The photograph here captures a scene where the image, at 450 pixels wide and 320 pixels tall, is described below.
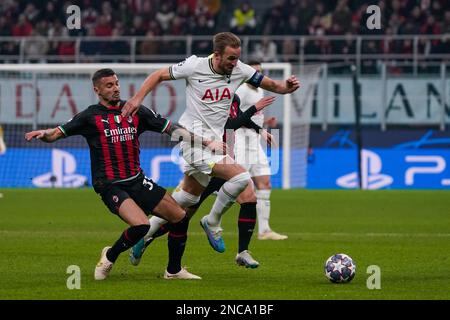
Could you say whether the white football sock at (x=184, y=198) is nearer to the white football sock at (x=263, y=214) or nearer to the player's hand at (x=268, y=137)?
the player's hand at (x=268, y=137)

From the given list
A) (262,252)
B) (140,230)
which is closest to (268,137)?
(262,252)

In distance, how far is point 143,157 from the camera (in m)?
25.5

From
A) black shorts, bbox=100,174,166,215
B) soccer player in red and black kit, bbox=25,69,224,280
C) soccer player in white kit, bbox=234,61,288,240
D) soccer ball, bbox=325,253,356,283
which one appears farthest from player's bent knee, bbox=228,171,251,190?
soccer player in white kit, bbox=234,61,288,240

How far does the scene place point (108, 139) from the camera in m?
9.74

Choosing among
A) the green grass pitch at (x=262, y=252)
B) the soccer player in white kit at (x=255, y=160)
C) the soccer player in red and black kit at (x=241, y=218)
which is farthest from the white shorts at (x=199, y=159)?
the soccer player in white kit at (x=255, y=160)

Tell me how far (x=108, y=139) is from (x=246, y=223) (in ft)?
6.42

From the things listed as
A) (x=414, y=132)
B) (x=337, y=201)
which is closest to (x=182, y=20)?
(x=414, y=132)

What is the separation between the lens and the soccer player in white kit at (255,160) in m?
14.4

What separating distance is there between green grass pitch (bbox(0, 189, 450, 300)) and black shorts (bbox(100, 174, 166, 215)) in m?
0.67

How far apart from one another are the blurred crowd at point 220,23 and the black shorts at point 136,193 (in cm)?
1807

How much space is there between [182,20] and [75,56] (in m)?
3.87

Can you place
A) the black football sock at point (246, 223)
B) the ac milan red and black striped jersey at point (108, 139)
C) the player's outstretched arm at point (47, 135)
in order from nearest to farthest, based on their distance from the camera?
the player's outstretched arm at point (47, 135), the ac milan red and black striped jersey at point (108, 139), the black football sock at point (246, 223)

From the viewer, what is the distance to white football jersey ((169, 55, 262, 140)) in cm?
1043

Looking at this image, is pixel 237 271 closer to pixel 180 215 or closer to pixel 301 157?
pixel 180 215
